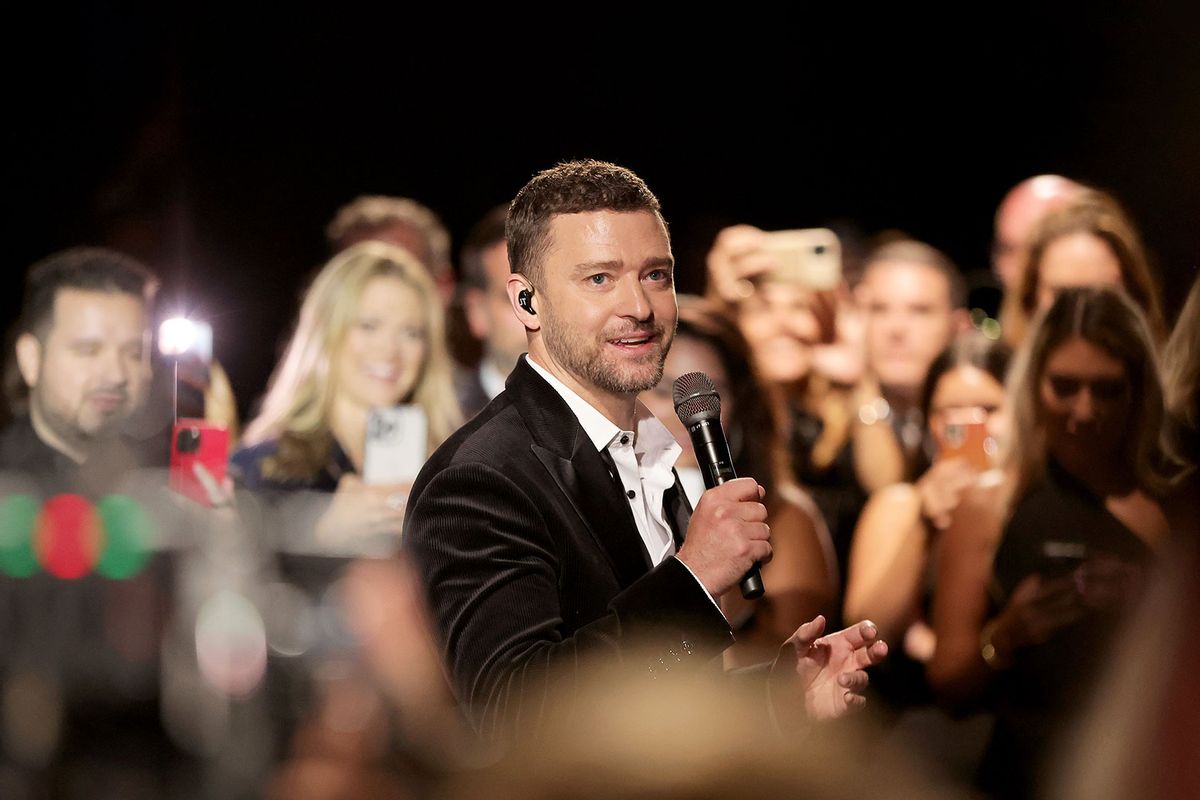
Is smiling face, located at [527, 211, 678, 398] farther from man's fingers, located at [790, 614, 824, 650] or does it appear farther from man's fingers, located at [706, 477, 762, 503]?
man's fingers, located at [790, 614, 824, 650]

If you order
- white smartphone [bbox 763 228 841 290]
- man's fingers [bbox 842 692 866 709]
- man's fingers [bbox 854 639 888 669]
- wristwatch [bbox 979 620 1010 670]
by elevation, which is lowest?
wristwatch [bbox 979 620 1010 670]

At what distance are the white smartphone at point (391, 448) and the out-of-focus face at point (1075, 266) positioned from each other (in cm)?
193

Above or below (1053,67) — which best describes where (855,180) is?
below

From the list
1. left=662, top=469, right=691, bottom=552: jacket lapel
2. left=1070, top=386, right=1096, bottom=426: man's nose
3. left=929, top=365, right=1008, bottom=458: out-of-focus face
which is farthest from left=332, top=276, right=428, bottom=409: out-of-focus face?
left=662, top=469, right=691, bottom=552: jacket lapel

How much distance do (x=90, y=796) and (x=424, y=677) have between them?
109 cm

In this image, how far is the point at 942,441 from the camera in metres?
3.91

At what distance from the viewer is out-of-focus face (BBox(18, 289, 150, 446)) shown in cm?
383

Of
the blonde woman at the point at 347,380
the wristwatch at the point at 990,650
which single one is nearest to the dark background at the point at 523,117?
the blonde woman at the point at 347,380

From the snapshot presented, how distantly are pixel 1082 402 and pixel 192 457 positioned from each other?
2.67 meters

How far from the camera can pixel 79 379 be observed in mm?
3824

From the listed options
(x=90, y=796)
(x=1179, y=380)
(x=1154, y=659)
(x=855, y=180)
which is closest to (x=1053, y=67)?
(x=855, y=180)

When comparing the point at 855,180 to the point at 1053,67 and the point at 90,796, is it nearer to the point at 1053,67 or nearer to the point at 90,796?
the point at 1053,67

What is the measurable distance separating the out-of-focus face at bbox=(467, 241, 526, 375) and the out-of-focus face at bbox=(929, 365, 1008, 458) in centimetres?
130

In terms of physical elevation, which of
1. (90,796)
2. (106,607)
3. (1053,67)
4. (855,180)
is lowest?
(90,796)
